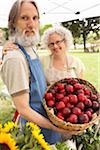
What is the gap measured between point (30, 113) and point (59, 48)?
0.44 meters

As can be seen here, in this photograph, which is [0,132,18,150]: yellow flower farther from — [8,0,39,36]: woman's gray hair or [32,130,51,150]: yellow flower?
[8,0,39,36]: woman's gray hair

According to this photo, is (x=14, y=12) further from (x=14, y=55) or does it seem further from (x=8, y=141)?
(x=8, y=141)

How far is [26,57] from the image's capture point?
3.23 ft

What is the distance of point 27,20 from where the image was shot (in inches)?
40.2

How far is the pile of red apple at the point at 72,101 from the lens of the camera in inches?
38.6

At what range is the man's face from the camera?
1.01 m

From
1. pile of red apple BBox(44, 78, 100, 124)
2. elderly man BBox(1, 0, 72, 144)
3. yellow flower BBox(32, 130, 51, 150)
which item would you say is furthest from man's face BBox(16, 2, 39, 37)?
yellow flower BBox(32, 130, 51, 150)

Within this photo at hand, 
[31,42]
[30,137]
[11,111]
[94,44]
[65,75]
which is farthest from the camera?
[94,44]

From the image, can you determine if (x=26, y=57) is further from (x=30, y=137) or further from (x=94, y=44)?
(x=94, y=44)

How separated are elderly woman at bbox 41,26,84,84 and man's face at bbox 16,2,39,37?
0.22m

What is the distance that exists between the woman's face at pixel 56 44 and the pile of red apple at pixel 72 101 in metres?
0.25

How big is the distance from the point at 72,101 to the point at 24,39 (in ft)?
0.79

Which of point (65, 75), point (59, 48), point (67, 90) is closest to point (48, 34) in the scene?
point (59, 48)

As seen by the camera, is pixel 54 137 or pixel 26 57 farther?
pixel 54 137
